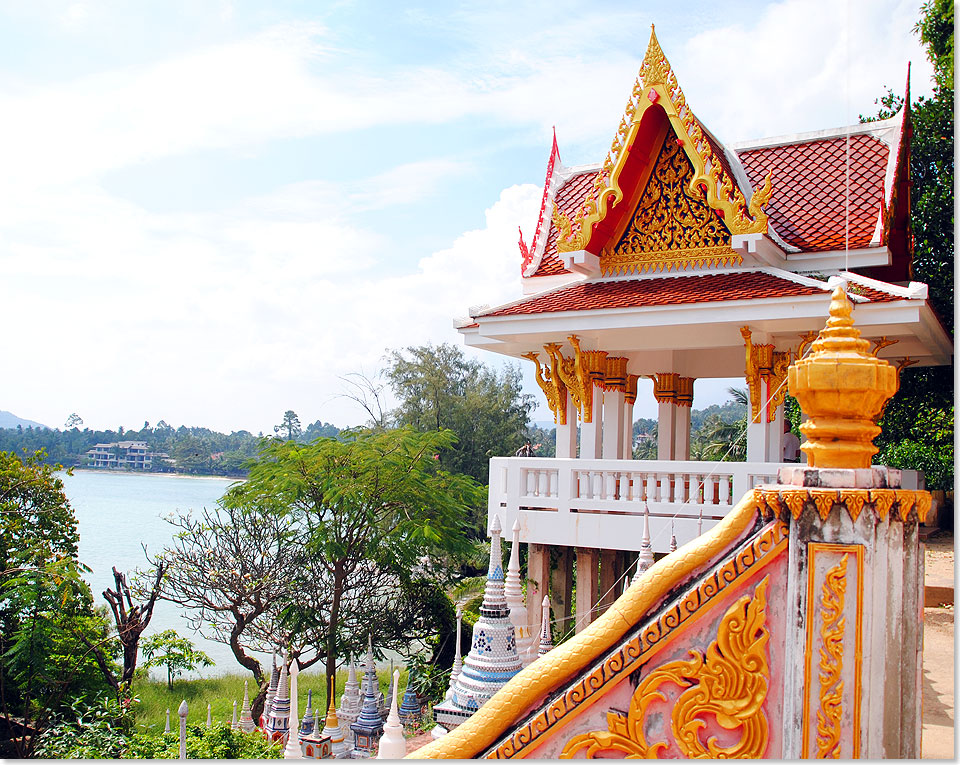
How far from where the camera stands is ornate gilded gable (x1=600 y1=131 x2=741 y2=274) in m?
6.88

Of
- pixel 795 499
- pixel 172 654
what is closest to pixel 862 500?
pixel 795 499

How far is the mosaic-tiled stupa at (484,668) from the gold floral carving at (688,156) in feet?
12.9

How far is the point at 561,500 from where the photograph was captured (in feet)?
21.7

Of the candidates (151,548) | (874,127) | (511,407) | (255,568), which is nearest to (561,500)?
(874,127)

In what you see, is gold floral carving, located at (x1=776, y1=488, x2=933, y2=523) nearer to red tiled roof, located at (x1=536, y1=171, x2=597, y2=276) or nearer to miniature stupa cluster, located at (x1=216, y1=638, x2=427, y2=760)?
miniature stupa cluster, located at (x1=216, y1=638, x2=427, y2=760)

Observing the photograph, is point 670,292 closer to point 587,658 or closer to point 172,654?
point 587,658

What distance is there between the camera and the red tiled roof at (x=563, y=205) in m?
8.03

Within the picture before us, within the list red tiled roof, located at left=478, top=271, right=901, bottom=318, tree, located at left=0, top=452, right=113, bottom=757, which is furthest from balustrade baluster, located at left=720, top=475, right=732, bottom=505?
tree, located at left=0, top=452, right=113, bottom=757

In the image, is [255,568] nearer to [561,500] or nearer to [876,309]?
[561,500]

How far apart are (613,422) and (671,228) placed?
192 centimetres

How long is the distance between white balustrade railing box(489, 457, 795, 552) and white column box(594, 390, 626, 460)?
997 millimetres

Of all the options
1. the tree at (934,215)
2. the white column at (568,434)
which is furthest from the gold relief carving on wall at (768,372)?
the tree at (934,215)

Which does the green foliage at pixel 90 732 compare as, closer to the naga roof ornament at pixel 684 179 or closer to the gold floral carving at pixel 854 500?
the naga roof ornament at pixel 684 179

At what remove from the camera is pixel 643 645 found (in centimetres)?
171
